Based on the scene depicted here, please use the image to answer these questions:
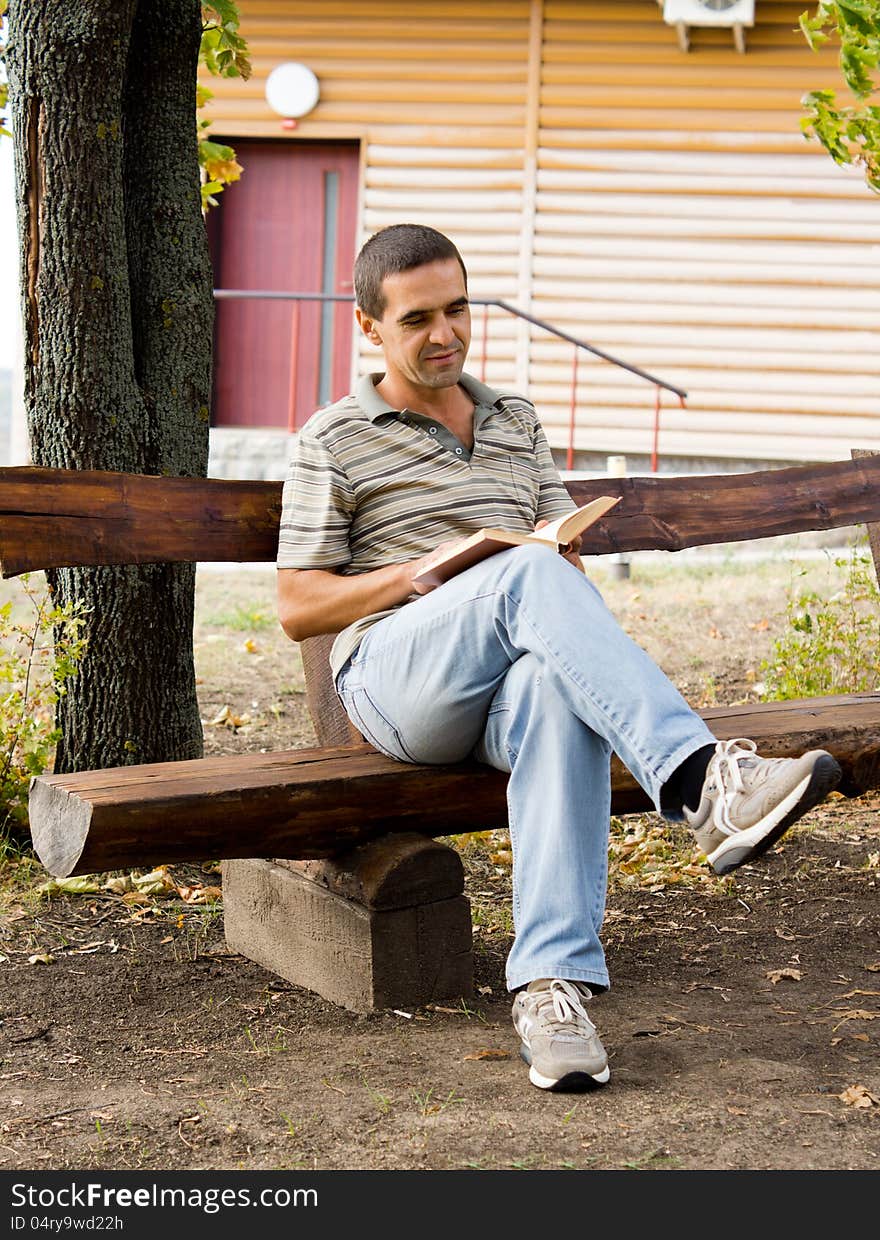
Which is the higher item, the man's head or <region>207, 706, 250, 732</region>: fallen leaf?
the man's head

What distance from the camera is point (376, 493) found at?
325cm

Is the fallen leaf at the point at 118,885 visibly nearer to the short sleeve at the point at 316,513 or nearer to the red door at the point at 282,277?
the short sleeve at the point at 316,513

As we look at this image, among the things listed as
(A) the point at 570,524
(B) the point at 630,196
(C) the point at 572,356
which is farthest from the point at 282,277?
(A) the point at 570,524

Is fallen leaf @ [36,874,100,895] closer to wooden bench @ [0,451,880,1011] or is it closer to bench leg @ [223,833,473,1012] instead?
wooden bench @ [0,451,880,1011]

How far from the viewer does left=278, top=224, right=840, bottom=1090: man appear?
2604mm

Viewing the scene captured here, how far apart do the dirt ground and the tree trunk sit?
1.81 ft

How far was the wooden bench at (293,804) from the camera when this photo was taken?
274cm

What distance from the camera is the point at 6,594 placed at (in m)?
8.55

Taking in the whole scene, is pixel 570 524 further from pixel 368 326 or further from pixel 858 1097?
pixel 858 1097

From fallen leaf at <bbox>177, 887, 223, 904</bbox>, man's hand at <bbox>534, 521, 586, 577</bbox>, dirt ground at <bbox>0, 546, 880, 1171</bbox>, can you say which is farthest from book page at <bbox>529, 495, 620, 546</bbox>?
fallen leaf at <bbox>177, 887, 223, 904</bbox>

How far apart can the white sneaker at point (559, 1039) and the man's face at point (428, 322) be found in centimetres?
140

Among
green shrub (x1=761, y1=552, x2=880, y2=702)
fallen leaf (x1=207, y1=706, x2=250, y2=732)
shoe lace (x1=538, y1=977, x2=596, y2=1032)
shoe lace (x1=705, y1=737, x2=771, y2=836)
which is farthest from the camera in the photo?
fallen leaf (x1=207, y1=706, x2=250, y2=732)
